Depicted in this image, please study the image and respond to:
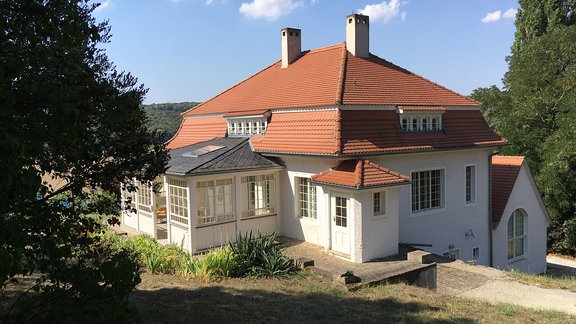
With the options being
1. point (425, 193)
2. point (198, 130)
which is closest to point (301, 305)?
point (425, 193)

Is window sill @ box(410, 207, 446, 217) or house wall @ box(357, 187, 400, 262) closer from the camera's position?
house wall @ box(357, 187, 400, 262)

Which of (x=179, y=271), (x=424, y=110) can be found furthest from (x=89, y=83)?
(x=424, y=110)

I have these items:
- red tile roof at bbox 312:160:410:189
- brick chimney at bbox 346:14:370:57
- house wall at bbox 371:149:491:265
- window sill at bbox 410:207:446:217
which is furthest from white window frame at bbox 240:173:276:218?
brick chimney at bbox 346:14:370:57

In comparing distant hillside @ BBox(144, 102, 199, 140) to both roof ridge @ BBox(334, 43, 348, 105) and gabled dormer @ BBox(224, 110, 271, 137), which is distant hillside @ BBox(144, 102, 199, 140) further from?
roof ridge @ BBox(334, 43, 348, 105)

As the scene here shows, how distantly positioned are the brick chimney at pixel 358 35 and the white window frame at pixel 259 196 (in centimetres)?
684

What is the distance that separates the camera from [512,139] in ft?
102

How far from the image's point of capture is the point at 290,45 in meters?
23.3

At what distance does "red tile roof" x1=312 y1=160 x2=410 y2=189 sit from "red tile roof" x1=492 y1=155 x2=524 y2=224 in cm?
769

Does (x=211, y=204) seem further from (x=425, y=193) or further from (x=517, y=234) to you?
(x=517, y=234)

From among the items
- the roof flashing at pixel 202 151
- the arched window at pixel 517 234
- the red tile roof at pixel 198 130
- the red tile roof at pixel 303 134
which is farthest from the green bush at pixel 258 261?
the arched window at pixel 517 234

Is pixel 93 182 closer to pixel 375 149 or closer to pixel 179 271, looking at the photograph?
pixel 179 271

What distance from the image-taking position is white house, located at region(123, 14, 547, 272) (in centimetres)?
1549

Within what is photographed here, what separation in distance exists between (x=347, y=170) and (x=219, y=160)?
14.8 feet

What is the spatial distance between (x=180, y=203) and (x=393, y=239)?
7369mm
